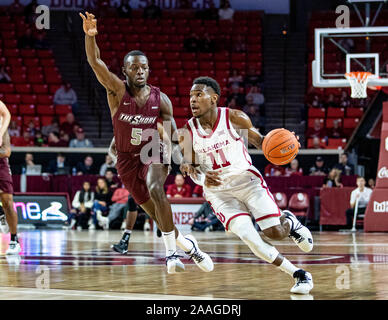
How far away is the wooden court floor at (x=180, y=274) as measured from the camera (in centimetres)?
514

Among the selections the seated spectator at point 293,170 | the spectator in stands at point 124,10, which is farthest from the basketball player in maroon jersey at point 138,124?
the spectator in stands at point 124,10

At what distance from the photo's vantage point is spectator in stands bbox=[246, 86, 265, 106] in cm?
1922

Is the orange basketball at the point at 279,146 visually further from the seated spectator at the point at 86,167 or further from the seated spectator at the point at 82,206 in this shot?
the seated spectator at the point at 86,167

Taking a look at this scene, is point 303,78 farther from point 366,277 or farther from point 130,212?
point 366,277

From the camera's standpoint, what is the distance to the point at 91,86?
21.3 meters

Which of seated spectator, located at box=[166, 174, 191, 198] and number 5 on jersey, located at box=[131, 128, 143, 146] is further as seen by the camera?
seated spectator, located at box=[166, 174, 191, 198]

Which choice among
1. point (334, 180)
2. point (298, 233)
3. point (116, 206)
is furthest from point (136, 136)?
point (334, 180)

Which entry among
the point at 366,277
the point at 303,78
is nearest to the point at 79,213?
the point at 303,78

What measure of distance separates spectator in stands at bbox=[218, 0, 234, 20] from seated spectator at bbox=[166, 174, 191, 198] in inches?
339

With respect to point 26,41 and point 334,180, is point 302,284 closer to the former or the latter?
point 334,180

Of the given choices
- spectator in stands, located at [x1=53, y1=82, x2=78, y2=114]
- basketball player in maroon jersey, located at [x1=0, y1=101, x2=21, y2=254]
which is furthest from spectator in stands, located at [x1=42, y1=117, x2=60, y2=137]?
basketball player in maroon jersey, located at [x1=0, y1=101, x2=21, y2=254]

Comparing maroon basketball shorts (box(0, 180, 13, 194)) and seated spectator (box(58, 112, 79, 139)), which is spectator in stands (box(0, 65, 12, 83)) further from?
maroon basketball shorts (box(0, 180, 13, 194))

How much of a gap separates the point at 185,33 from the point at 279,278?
55.2ft
